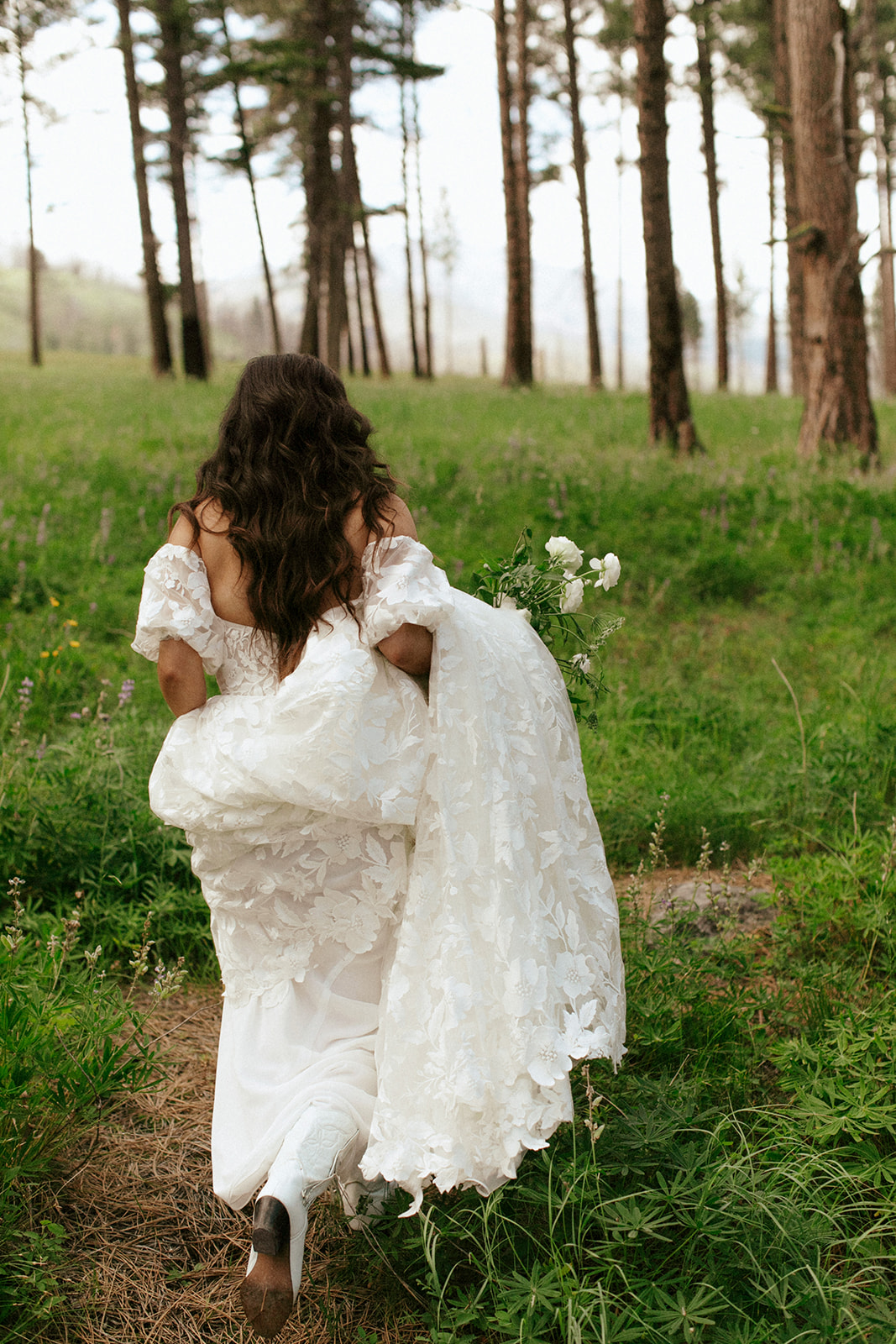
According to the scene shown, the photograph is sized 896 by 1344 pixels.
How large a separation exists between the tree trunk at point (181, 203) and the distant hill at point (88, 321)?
208 feet

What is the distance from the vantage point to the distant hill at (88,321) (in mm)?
93500

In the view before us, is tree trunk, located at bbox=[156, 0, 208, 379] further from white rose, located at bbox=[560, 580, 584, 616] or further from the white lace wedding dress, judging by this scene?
the white lace wedding dress

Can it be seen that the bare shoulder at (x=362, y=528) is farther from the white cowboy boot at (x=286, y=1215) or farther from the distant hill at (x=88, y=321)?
the distant hill at (x=88, y=321)

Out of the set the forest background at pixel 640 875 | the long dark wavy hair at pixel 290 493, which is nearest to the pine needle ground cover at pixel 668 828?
the forest background at pixel 640 875

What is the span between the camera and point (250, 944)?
248 cm

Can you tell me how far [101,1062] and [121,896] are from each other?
131cm

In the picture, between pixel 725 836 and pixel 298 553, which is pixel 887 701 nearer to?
pixel 725 836

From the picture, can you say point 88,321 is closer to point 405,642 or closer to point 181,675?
point 181,675

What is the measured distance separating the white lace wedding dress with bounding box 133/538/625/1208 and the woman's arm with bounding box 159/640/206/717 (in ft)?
0.12

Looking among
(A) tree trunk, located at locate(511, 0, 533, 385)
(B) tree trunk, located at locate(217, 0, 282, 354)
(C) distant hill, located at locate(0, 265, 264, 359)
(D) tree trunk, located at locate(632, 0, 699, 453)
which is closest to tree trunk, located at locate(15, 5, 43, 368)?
(B) tree trunk, located at locate(217, 0, 282, 354)

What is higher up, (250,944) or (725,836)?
(250,944)

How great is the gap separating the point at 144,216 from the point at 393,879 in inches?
838

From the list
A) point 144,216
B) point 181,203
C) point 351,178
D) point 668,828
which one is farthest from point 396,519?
point 351,178

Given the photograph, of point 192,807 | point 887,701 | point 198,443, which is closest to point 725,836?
point 887,701
